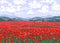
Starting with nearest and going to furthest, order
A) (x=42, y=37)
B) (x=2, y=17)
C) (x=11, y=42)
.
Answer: (x=11, y=42) < (x=42, y=37) < (x=2, y=17)

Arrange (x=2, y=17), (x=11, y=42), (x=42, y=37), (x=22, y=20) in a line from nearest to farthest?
1. (x=11, y=42)
2. (x=42, y=37)
3. (x=2, y=17)
4. (x=22, y=20)

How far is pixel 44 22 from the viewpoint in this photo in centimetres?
1037

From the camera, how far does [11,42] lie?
6.33m

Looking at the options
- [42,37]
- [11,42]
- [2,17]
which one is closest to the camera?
[11,42]

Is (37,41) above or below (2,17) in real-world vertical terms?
below

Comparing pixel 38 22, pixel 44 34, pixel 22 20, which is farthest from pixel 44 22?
pixel 44 34

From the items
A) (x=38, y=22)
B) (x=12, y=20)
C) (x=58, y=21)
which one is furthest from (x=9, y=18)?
(x=58, y=21)

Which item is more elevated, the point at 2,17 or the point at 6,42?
the point at 2,17

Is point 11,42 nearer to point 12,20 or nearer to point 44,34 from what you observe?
point 44,34

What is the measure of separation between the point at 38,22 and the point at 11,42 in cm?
427

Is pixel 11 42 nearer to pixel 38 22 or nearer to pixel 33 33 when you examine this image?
pixel 33 33

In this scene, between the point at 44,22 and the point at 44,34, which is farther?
the point at 44,22

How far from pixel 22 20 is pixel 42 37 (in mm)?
3603

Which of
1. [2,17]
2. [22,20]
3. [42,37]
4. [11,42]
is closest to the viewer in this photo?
[11,42]
